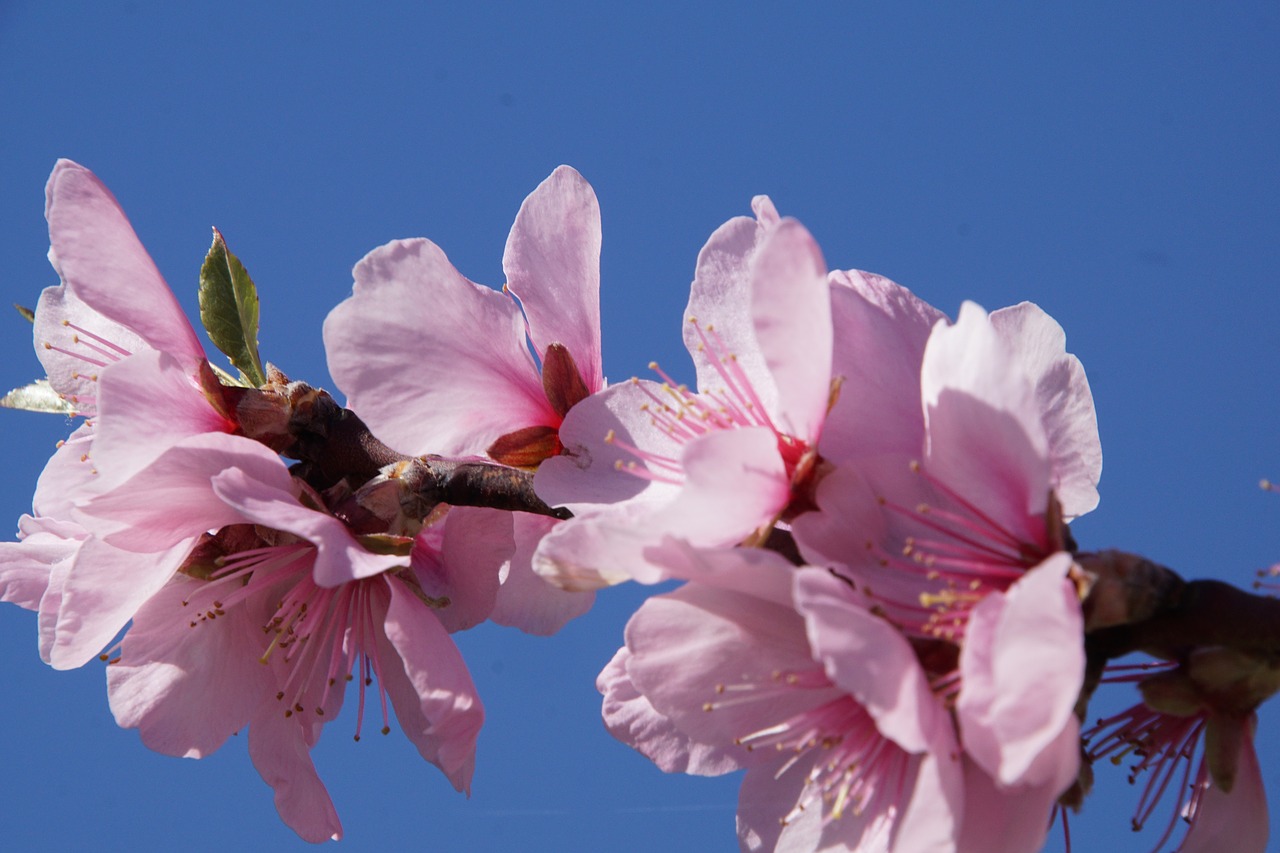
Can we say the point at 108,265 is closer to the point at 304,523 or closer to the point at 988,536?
the point at 304,523

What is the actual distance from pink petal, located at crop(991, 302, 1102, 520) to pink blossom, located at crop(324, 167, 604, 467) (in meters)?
0.30

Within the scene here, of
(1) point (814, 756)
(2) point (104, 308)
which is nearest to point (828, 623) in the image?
(1) point (814, 756)

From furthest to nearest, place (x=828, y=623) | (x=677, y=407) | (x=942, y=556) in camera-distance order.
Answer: (x=677, y=407)
(x=942, y=556)
(x=828, y=623)

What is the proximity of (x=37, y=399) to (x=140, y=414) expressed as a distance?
0.32m

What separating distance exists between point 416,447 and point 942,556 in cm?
35

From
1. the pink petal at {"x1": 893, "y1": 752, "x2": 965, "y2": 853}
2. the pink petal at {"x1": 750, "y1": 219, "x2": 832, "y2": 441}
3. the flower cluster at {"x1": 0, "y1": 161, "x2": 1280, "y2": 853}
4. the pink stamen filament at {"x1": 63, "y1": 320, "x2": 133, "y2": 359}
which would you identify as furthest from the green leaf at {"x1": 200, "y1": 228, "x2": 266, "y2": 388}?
the pink petal at {"x1": 893, "y1": 752, "x2": 965, "y2": 853}

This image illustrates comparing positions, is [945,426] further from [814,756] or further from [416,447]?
[416,447]

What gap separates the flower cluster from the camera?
0.52 m

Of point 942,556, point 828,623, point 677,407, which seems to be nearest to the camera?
point 828,623

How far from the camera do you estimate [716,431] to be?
0.60 metres

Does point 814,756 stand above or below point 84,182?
below

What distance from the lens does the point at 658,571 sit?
0.54 m

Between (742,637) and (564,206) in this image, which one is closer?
(742,637)

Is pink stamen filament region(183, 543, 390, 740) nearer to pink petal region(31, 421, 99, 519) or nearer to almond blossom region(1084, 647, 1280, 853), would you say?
pink petal region(31, 421, 99, 519)
